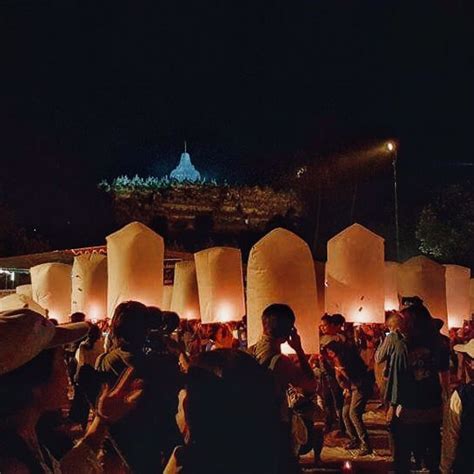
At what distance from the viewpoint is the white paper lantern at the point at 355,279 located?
30.2ft

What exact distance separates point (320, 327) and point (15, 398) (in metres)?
6.78

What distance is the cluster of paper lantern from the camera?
27.0ft

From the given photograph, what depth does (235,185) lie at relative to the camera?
4369 centimetres

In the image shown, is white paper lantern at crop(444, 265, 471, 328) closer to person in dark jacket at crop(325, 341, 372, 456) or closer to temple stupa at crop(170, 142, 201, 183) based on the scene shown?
person in dark jacket at crop(325, 341, 372, 456)

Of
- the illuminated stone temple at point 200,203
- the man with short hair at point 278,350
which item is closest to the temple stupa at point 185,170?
the illuminated stone temple at point 200,203

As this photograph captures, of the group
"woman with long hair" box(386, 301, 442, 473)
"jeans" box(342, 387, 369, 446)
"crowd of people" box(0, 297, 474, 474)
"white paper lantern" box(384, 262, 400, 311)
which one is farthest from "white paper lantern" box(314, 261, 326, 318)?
"woman with long hair" box(386, 301, 442, 473)

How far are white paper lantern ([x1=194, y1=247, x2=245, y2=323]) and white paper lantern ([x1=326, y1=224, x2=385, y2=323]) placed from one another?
1570 mm

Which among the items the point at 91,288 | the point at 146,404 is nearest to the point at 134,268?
the point at 91,288

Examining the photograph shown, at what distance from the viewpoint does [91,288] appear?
38.1 feet

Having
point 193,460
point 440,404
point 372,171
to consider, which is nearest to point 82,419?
point 193,460

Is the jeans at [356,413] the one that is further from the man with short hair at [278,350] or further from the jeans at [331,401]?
the man with short hair at [278,350]

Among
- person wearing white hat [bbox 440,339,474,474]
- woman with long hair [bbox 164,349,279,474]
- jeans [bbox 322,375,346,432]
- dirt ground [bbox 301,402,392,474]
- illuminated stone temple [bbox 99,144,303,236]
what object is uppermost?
illuminated stone temple [bbox 99,144,303,236]

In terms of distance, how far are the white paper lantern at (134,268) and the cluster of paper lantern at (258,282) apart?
1 centimetres

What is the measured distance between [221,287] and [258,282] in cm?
225
